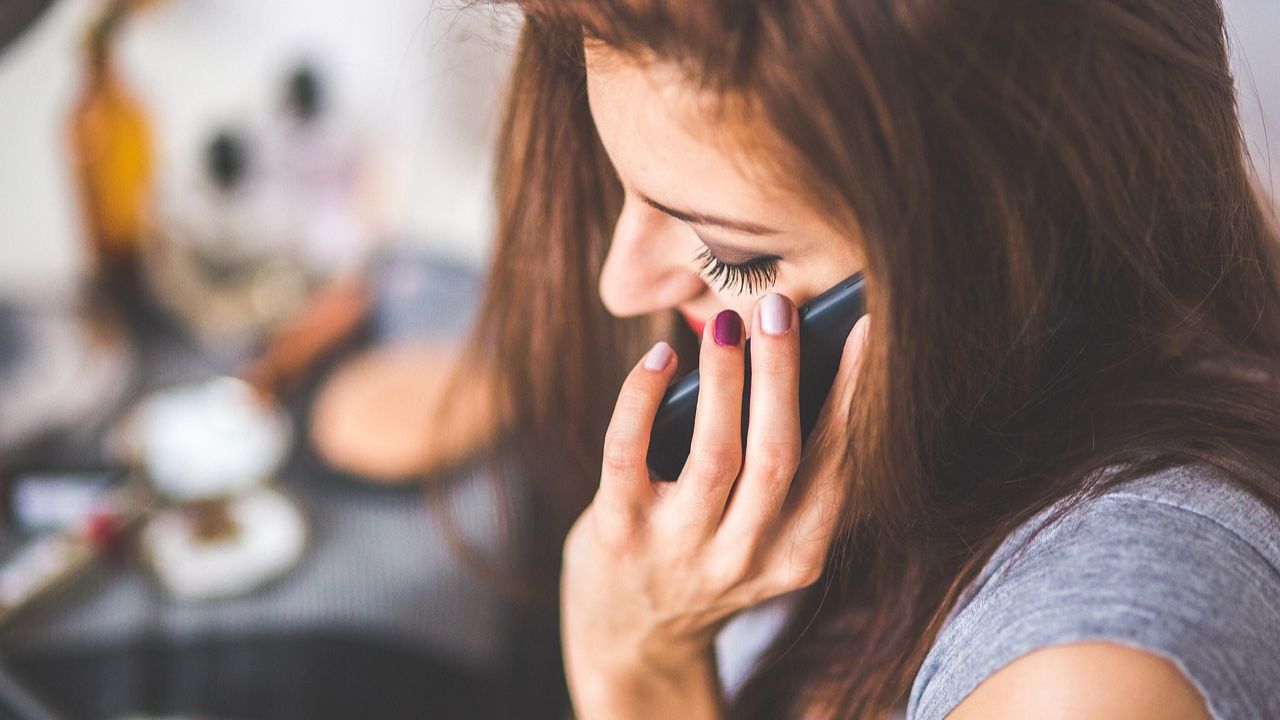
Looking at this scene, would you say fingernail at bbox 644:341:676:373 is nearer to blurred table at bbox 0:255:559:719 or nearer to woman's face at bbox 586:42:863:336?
woman's face at bbox 586:42:863:336

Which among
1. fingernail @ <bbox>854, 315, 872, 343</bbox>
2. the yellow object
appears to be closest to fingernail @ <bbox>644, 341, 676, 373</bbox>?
fingernail @ <bbox>854, 315, 872, 343</bbox>

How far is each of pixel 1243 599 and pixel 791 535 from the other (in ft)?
0.69

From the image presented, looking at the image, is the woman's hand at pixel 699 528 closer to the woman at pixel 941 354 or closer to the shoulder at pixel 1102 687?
the woman at pixel 941 354

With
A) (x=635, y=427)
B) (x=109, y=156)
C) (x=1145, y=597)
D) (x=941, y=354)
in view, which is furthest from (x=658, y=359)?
(x=109, y=156)

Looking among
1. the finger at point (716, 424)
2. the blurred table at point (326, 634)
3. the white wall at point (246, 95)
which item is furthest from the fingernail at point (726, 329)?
the white wall at point (246, 95)

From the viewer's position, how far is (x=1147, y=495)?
43 cm

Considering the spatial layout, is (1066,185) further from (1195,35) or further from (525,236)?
(525,236)

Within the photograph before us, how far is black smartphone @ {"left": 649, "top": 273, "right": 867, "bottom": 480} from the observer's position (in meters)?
0.47

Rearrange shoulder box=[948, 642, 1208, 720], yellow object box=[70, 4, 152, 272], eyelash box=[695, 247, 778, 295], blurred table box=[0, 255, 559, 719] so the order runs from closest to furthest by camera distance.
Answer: shoulder box=[948, 642, 1208, 720] < eyelash box=[695, 247, 778, 295] < blurred table box=[0, 255, 559, 719] < yellow object box=[70, 4, 152, 272]

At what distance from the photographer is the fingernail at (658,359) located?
0.53 meters

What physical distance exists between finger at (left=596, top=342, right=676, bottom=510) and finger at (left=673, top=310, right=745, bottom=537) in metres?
0.02

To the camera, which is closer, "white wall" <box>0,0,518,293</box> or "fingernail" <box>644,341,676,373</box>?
"fingernail" <box>644,341,676,373</box>

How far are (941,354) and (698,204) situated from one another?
13cm

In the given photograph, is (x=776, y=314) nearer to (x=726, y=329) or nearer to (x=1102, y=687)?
(x=726, y=329)
